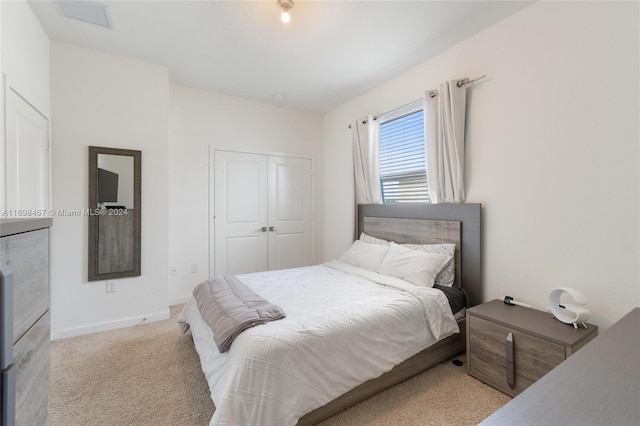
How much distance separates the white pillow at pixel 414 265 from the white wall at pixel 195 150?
2.41 meters

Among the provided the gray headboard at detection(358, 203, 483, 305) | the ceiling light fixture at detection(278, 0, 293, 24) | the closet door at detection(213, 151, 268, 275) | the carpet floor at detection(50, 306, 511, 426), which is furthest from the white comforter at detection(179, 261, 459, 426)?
the ceiling light fixture at detection(278, 0, 293, 24)

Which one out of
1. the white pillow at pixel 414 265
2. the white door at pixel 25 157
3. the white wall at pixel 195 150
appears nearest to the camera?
the white door at pixel 25 157

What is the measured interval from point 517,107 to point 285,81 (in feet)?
8.00

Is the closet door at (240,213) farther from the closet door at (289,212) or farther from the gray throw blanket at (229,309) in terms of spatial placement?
the gray throw blanket at (229,309)

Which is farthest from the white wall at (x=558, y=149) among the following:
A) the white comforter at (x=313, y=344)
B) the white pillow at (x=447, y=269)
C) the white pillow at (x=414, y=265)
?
the white comforter at (x=313, y=344)

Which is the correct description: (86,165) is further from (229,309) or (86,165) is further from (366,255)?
(366,255)

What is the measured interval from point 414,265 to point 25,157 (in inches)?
129

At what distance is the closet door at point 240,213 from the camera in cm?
380

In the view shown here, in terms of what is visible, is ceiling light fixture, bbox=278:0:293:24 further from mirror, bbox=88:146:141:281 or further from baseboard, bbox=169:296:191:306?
baseboard, bbox=169:296:191:306

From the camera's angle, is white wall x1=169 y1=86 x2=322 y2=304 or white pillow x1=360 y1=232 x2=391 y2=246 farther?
white wall x1=169 y1=86 x2=322 y2=304

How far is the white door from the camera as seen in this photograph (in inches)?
75.4

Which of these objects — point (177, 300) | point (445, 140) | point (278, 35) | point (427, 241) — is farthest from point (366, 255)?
point (177, 300)

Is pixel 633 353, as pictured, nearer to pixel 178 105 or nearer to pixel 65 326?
pixel 65 326

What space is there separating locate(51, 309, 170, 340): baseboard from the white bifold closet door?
0.87m
